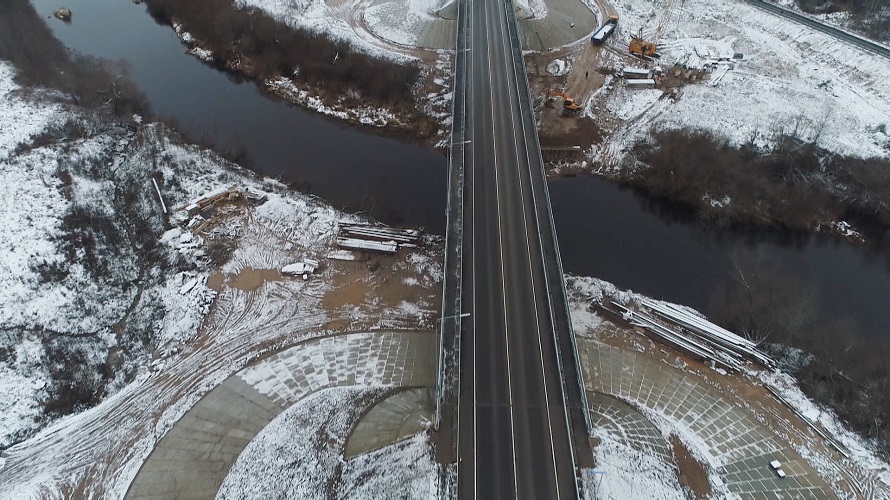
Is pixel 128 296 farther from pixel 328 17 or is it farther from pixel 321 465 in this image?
pixel 328 17

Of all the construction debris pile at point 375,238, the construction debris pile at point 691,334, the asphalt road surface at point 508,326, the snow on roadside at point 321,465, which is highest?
the asphalt road surface at point 508,326

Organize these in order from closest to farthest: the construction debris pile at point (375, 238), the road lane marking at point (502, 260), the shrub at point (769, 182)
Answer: the road lane marking at point (502, 260) → the construction debris pile at point (375, 238) → the shrub at point (769, 182)

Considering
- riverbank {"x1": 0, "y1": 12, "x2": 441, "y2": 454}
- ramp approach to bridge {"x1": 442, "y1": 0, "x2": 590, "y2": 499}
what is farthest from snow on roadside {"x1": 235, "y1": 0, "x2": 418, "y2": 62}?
riverbank {"x1": 0, "y1": 12, "x2": 441, "y2": 454}

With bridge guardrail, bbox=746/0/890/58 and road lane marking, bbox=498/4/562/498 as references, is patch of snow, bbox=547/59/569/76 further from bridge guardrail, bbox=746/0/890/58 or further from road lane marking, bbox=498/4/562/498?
bridge guardrail, bbox=746/0/890/58

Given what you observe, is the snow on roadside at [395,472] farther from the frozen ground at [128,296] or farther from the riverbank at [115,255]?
the riverbank at [115,255]

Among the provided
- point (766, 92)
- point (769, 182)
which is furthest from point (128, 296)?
point (766, 92)

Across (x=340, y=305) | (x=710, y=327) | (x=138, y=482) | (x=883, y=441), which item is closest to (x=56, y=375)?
(x=138, y=482)

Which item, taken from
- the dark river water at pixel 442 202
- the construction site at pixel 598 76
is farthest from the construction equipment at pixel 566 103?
the dark river water at pixel 442 202
